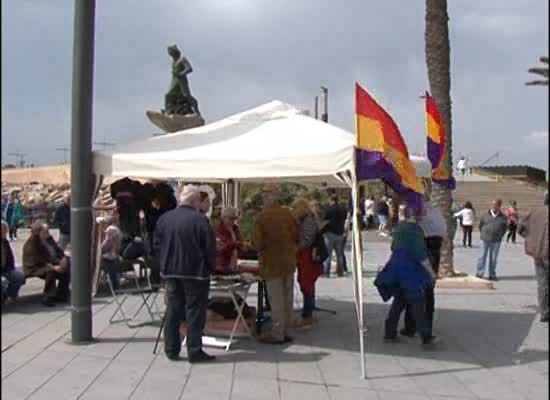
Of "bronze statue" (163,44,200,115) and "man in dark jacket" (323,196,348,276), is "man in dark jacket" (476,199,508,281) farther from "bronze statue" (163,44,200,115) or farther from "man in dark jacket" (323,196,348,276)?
"bronze statue" (163,44,200,115)

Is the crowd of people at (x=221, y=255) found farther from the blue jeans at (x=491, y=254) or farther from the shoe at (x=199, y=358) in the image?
the blue jeans at (x=491, y=254)

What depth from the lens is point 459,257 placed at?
19.9m

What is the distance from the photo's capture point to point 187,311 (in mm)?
6918

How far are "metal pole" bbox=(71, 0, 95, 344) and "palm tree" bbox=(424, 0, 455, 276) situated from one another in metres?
8.00

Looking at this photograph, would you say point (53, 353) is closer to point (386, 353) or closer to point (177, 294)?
point (177, 294)

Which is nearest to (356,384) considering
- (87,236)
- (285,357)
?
(285,357)

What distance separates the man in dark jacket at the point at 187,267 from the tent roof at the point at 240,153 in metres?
0.40

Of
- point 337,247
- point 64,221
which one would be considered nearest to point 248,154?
point 64,221

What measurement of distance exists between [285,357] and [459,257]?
13.7m

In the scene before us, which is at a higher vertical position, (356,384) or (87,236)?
(87,236)

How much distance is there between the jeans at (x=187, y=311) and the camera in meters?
6.84

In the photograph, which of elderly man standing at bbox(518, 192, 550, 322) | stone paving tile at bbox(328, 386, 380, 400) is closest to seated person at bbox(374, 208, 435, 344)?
stone paving tile at bbox(328, 386, 380, 400)

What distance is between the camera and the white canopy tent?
6.79 metres

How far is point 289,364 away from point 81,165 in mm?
2949
